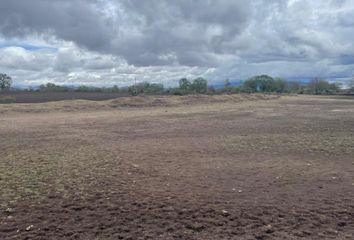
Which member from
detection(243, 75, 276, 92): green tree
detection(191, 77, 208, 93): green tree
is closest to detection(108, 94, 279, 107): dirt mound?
detection(191, 77, 208, 93): green tree

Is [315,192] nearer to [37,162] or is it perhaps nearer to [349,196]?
[349,196]

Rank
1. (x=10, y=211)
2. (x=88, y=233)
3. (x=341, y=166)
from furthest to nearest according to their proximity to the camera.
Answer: (x=341, y=166) < (x=10, y=211) < (x=88, y=233)

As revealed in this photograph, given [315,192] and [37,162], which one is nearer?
[315,192]

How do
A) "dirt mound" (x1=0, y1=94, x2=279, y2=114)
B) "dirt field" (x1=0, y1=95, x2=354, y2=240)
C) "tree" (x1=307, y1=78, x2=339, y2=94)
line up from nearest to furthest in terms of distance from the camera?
"dirt field" (x1=0, y1=95, x2=354, y2=240), "dirt mound" (x1=0, y1=94, x2=279, y2=114), "tree" (x1=307, y1=78, x2=339, y2=94)

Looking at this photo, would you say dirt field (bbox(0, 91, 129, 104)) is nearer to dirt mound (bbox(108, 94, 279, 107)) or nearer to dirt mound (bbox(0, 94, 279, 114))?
dirt mound (bbox(0, 94, 279, 114))

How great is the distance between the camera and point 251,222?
516 cm

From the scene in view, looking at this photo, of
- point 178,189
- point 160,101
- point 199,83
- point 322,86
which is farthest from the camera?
point 322,86

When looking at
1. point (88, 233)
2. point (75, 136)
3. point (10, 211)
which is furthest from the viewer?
point (75, 136)

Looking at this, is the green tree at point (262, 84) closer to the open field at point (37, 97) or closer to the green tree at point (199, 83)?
the green tree at point (199, 83)

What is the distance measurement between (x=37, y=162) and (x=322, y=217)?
7350 millimetres

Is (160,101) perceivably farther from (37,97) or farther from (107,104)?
(37,97)

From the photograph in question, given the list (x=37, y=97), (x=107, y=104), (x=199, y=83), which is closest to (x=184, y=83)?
(x=199, y=83)

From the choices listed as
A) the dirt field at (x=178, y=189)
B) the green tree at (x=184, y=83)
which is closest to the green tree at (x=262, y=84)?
the green tree at (x=184, y=83)

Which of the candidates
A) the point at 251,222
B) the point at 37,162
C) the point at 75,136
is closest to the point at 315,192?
the point at 251,222
